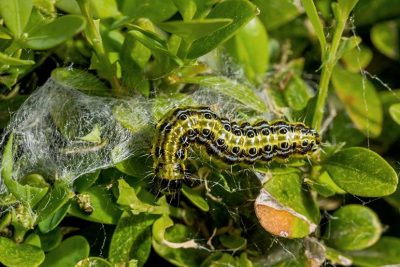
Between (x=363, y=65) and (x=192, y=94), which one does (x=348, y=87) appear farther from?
(x=192, y=94)

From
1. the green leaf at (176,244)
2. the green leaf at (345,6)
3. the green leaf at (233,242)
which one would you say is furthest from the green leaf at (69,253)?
the green leaf at (345,6)

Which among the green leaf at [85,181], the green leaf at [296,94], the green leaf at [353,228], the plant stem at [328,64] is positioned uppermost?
the plant stem at [328,64]

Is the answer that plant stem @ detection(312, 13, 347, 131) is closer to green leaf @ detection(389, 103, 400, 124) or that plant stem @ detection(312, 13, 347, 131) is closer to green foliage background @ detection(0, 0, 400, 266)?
green foliage background @ detection(0, 0, 400, 266)

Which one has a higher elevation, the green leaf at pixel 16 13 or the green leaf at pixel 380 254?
the green leaf at pixel 16 13

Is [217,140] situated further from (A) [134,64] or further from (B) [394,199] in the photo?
(B) [394,199]

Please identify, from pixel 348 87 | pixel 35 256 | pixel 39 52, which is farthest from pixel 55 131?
pixel 348 87

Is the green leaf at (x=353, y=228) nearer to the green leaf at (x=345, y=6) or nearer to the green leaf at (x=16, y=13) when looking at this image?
the green leaf at (x=345, y=6)
